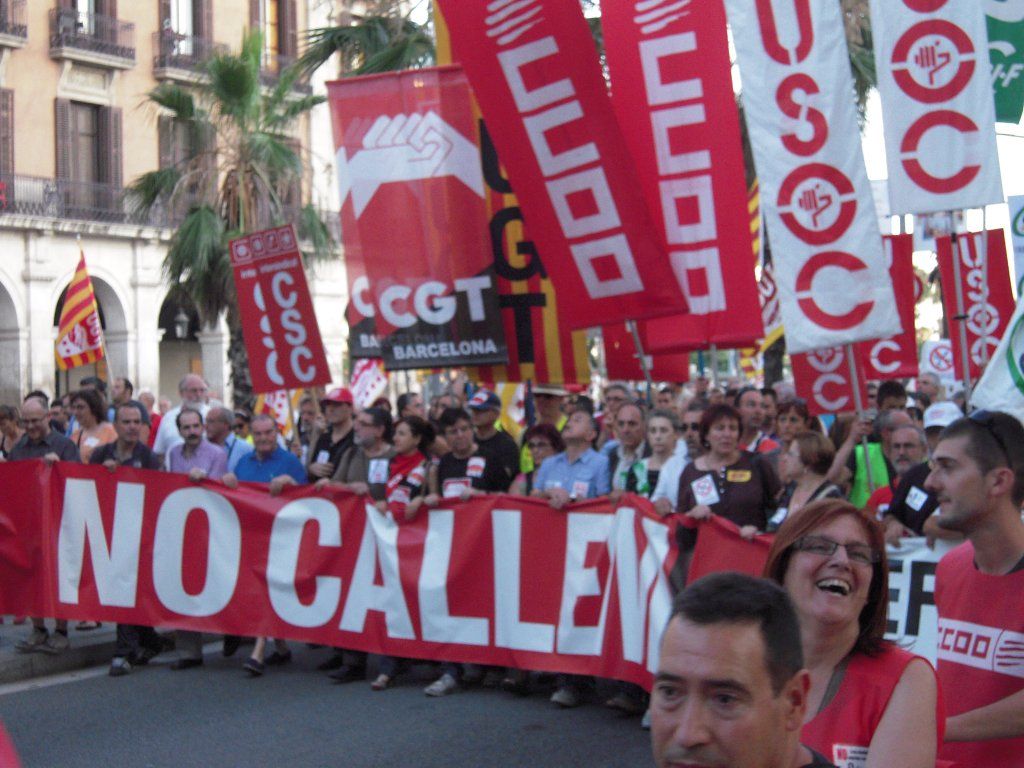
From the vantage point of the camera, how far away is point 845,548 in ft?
9.95

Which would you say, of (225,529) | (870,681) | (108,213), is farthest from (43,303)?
(870,681)

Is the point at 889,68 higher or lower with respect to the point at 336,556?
higher

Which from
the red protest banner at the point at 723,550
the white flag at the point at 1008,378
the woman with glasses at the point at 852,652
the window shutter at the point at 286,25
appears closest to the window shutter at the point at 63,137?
the window shutter at the point at 286,25

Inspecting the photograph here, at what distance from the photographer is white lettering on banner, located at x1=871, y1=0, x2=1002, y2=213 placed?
294 inches

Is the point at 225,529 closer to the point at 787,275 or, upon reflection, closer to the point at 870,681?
the point at 787,275

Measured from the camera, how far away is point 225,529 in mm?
9656

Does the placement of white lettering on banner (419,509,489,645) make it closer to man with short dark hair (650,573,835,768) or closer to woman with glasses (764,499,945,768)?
woman with glasses (764,499,945,768)

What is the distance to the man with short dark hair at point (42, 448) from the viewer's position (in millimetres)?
10016

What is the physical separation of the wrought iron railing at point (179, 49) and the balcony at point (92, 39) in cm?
73

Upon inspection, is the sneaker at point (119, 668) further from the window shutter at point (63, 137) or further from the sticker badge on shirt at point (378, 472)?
the window shutter at point (63, 137)

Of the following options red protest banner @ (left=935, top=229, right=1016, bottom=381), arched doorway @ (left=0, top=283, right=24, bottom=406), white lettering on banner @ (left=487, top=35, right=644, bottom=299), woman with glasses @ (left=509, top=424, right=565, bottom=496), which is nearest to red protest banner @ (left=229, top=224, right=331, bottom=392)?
woman with glasses @ (left=509, top=424, right=565, bottom=496)

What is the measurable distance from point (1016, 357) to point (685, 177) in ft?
13.3

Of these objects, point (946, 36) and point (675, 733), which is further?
point (946, 36)

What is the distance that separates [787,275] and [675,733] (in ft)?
→ 20.9
